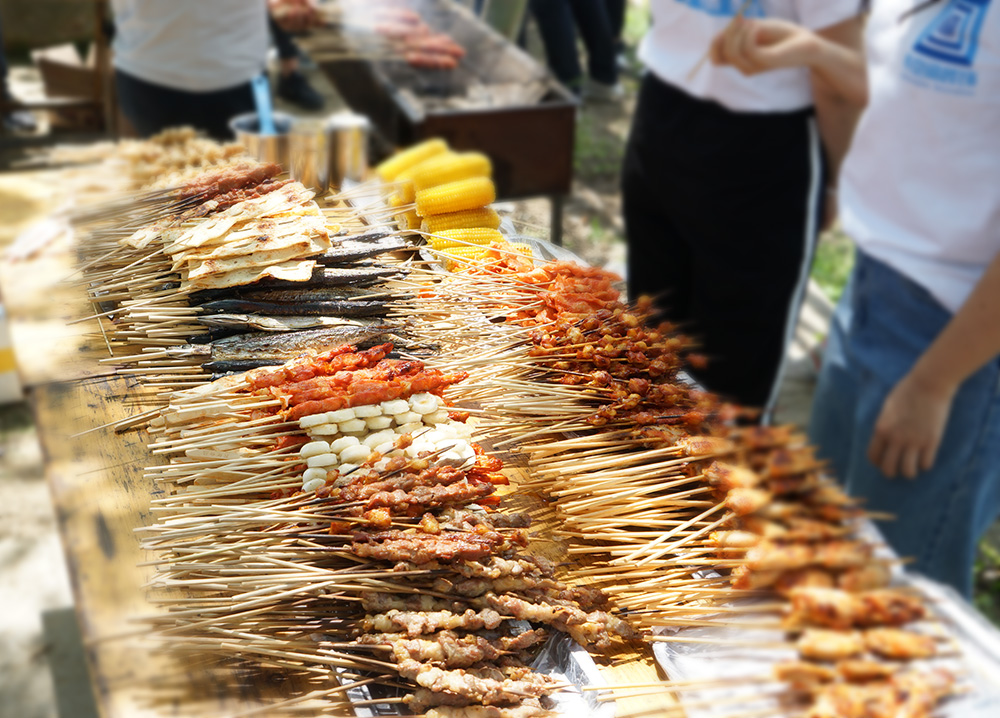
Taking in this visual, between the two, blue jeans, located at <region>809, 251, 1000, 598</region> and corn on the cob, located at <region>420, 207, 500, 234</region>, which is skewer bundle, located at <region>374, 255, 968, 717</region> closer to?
corn on the cob, located at <region>420, 207, 500, 234</region>

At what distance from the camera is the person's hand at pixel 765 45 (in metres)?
1.96

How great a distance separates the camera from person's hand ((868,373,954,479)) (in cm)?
173

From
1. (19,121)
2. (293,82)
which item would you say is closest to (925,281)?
(293,82)

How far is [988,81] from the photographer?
1760 millimetres

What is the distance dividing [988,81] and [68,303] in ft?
7.21

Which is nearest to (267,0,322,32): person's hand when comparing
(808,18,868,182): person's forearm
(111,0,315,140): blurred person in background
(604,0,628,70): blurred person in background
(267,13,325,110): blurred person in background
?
(267,13,325,110): blurred person in background

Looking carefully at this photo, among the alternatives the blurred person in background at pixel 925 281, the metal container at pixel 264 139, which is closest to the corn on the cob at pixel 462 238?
the metal container at pixel 264 139

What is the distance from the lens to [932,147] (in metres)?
2.01

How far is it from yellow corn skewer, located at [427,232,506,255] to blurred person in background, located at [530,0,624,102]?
6.90m

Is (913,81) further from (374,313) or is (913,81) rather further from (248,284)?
(248,284)

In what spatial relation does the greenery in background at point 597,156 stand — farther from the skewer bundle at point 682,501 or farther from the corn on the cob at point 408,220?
the skewer bundle at point 682,501

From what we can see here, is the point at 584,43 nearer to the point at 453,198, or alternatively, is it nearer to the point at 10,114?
the point at 10,114

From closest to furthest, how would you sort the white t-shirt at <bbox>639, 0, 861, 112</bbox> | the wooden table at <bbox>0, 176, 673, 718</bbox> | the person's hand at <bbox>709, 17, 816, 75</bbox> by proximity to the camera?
the wooden table at <bbox>0, 176, 673, 718</bbox>
the person's hand at <bbox>709, 17, 816, 75</bbox>
the white t-shirt at <bbox>639, 0, 861, 112</bbox>

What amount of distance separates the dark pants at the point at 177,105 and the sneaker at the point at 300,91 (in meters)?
3.40
